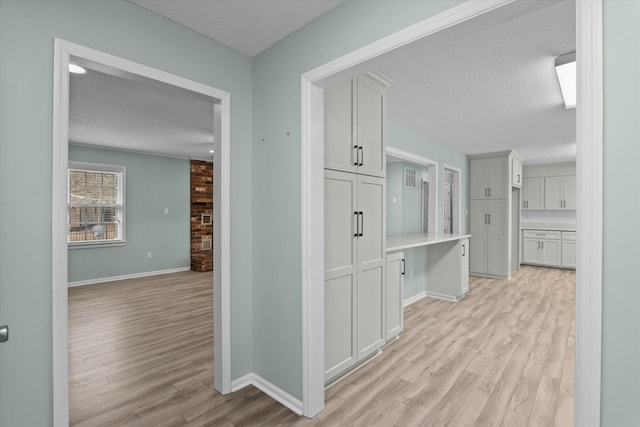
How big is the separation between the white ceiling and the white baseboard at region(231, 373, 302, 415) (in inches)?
80.0

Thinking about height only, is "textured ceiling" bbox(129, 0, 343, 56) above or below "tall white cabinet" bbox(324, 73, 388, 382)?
above

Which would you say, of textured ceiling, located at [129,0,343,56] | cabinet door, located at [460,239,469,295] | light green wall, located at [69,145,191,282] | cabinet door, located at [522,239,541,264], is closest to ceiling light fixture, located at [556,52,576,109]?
textured ceiling, located at [129,0,343,56]

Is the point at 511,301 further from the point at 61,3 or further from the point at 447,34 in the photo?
the point at 61,3

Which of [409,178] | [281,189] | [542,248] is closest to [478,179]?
[409,178]

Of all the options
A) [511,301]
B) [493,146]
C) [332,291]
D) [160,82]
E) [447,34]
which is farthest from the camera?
[493,146]

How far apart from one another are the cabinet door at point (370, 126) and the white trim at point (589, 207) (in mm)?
1623

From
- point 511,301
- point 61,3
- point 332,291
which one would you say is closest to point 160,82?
point 61,3

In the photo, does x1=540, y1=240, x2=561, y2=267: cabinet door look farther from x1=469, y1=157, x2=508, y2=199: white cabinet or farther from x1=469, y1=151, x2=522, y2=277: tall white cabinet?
x1=469, y1=157, x2=508, y2=199: white cabinet

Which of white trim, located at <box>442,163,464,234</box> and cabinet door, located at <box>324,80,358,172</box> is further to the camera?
white trim, located at <box>442,163,464,234</box>

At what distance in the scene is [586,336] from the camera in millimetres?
1009

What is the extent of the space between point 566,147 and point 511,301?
3171mm

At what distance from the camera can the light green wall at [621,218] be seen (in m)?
0.94

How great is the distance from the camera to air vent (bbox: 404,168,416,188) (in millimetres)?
5187

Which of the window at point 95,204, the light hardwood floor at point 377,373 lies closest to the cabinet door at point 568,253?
the light hardwood floor at point 377,373
